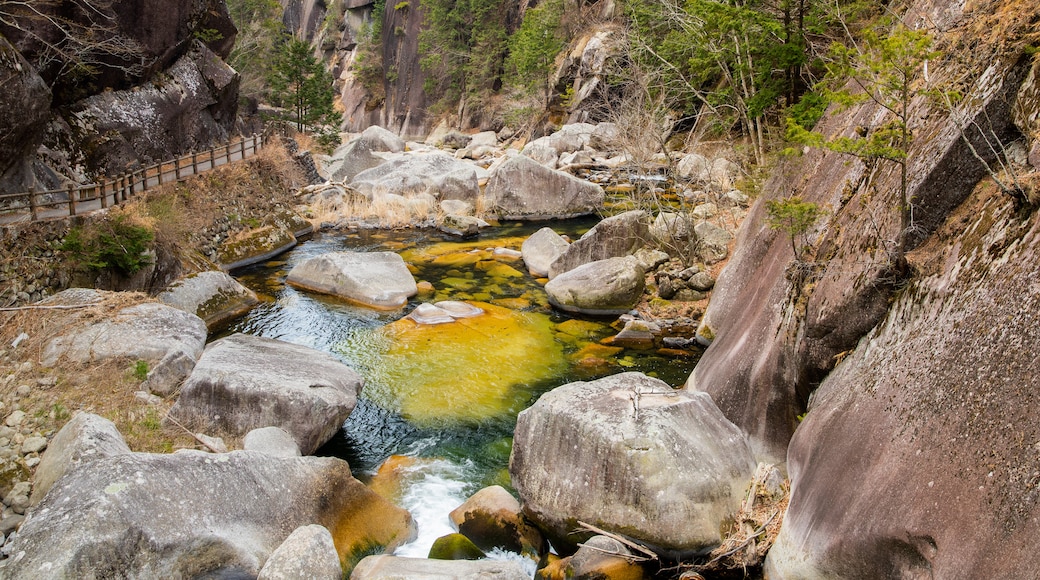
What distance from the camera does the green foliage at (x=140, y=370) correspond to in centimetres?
1059

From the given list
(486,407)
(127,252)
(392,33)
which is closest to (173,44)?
(127,252)

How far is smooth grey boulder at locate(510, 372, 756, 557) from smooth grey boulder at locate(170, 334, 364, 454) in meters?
3.17

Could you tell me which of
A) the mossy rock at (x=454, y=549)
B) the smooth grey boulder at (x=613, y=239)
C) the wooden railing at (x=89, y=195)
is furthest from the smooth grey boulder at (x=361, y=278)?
the mossy rock at (x=454, y=549)

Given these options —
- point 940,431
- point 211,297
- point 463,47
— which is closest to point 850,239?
point 940,431

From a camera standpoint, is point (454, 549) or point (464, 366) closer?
point (454, 549)

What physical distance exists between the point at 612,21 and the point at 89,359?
128 ft

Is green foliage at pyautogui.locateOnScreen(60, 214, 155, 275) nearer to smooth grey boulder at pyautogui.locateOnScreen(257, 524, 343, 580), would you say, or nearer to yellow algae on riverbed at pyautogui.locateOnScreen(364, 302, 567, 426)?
yellow algae on riverbed at pyautogui.locateOnScreen(364, 302, 567, 426)

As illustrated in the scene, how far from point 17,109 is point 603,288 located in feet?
43.8

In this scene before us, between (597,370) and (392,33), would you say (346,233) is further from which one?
(392,33)

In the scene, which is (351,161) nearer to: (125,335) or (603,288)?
(603,288)

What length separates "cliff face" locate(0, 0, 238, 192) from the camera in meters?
15.8

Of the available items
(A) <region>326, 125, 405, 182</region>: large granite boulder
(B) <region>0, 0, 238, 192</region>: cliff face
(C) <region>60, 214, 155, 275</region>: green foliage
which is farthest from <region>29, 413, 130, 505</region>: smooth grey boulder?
(A) <region>326, 125, 405, 182</region>: large granite boulder

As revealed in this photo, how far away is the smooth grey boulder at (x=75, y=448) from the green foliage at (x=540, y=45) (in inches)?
1674

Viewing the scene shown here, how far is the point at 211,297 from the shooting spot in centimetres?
1570
